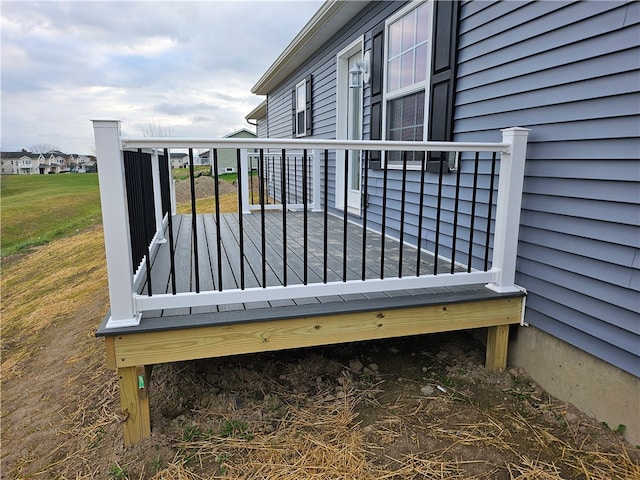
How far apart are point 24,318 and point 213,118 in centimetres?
3607

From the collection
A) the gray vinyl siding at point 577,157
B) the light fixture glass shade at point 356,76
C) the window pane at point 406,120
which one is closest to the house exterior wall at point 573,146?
the gray vinyl siding at point 577,157

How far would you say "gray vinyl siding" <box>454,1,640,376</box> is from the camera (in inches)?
71.2

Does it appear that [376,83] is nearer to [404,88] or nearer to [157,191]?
[404,88]

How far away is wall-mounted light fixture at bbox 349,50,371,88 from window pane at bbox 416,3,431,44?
102 cm

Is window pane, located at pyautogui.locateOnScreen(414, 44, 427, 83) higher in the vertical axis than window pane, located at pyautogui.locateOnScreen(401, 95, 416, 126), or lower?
higher

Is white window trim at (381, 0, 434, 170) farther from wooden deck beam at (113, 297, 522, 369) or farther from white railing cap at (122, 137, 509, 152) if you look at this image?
wooden deck beam at (113, 297, 522, 369)

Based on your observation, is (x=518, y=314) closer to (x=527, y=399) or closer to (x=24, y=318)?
(x=527, y=399)

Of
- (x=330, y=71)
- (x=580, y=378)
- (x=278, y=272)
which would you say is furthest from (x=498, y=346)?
(x=330, y=71)

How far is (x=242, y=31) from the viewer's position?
1537 centimetres

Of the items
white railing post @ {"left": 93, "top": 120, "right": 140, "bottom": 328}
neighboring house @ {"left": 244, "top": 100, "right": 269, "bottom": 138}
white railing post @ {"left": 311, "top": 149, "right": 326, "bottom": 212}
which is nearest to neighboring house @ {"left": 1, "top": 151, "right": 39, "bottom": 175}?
neighboring house @ {"left": 244, "top": 100, "right": 269, "bottom": 138}

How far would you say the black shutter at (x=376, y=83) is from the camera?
4125mm

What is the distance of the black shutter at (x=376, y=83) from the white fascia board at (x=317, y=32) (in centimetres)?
53

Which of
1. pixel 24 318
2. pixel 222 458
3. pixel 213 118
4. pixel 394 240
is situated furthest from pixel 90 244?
pixel 213 118

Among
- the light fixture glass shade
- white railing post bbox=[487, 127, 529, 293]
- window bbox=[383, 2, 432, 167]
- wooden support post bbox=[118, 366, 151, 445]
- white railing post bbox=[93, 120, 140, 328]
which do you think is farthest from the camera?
the light fixture glass shade
